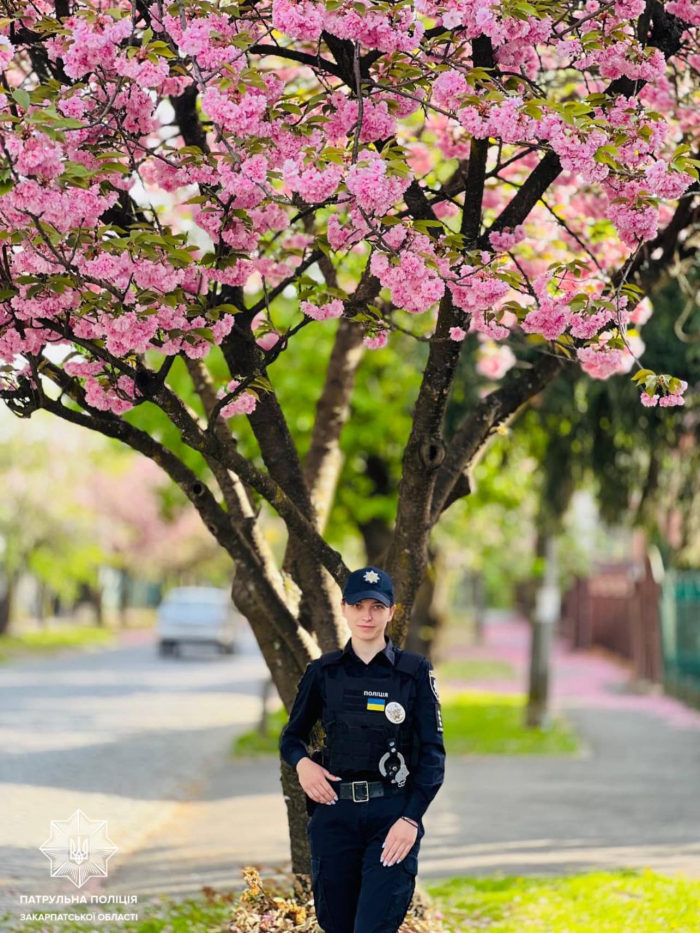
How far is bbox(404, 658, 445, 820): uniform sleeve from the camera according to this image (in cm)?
445

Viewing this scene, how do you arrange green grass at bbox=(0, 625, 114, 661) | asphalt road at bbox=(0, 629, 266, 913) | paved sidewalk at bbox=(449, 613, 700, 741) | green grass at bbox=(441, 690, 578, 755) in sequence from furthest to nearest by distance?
green grass at bbox=(0, 625, 114, 661)
paved sidewalk at bbox=(449, 613, 700, 741)
green grass at bbox=(441, 690, 578, 755)
asphalt road at bbox=(0, 629, 266, 913)

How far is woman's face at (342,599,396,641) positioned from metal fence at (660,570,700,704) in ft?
51.4

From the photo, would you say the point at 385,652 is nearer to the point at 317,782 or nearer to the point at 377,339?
the point at 317,782

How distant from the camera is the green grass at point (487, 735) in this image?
15117mm

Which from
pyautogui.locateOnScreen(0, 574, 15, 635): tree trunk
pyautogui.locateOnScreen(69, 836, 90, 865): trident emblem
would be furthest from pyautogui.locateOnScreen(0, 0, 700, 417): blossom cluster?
pyautogui.locateOnScreen(0, 574, 15, 635): tree trunk

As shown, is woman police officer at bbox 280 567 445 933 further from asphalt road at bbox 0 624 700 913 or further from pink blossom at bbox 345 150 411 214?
asphalt road at bbox 0 624 700 913

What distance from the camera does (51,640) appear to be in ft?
128

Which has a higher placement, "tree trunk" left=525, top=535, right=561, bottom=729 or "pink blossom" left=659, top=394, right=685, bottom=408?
"pink blossom" left=659, top=394, right=685, bottom=408

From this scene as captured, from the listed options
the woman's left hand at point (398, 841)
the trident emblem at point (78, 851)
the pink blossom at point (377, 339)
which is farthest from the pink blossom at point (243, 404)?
the trident emblem at point (78, 851)

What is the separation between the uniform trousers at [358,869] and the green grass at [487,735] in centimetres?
809

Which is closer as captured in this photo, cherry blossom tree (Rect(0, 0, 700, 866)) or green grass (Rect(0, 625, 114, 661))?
cherry blossom tree (Rect(0, 0, 700, 866))

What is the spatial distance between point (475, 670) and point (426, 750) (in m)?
26.8

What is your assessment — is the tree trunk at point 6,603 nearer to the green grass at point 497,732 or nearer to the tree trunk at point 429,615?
the tree trunk at point 429,615

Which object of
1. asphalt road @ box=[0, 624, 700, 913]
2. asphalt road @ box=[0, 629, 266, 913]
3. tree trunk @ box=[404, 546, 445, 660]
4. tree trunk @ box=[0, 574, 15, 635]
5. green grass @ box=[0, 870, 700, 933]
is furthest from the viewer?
tree trunk @ box=[0, 574, 15, 635]
